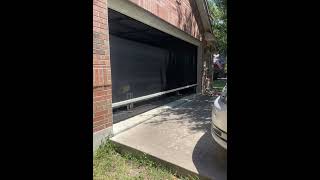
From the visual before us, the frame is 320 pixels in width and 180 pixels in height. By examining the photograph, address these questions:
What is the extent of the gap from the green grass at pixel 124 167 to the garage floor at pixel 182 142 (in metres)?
0.14

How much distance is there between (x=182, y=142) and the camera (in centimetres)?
398

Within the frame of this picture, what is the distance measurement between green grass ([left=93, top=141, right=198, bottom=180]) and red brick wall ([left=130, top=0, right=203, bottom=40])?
2826 millimetres

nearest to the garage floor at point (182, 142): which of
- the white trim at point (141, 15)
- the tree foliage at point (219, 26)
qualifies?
the white trim at point (141, 15)

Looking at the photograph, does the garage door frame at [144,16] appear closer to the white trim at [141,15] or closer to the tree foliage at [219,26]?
the white trim at [141,15]

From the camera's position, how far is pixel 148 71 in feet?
26.4

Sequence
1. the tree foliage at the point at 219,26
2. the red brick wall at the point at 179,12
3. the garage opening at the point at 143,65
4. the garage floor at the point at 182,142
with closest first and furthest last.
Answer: the garage floor at the point at 182,142 < the red brick wall at the point at 179,12 < the garage opening at the point at 143,65 < the tree foliage at the point at 219,26

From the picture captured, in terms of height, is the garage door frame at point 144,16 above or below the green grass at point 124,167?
above

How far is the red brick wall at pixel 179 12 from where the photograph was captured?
5680 mm

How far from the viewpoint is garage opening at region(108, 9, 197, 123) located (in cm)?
635

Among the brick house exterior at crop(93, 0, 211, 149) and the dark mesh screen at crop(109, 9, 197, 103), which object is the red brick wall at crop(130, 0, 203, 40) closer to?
the brick house exterior at crop(93, 0, 211, 149)

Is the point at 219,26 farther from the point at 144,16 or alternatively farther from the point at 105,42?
the point at 105,42

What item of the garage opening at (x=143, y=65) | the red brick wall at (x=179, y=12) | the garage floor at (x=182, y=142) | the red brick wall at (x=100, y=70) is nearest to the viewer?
the garage floor at (x=182, y=142)
